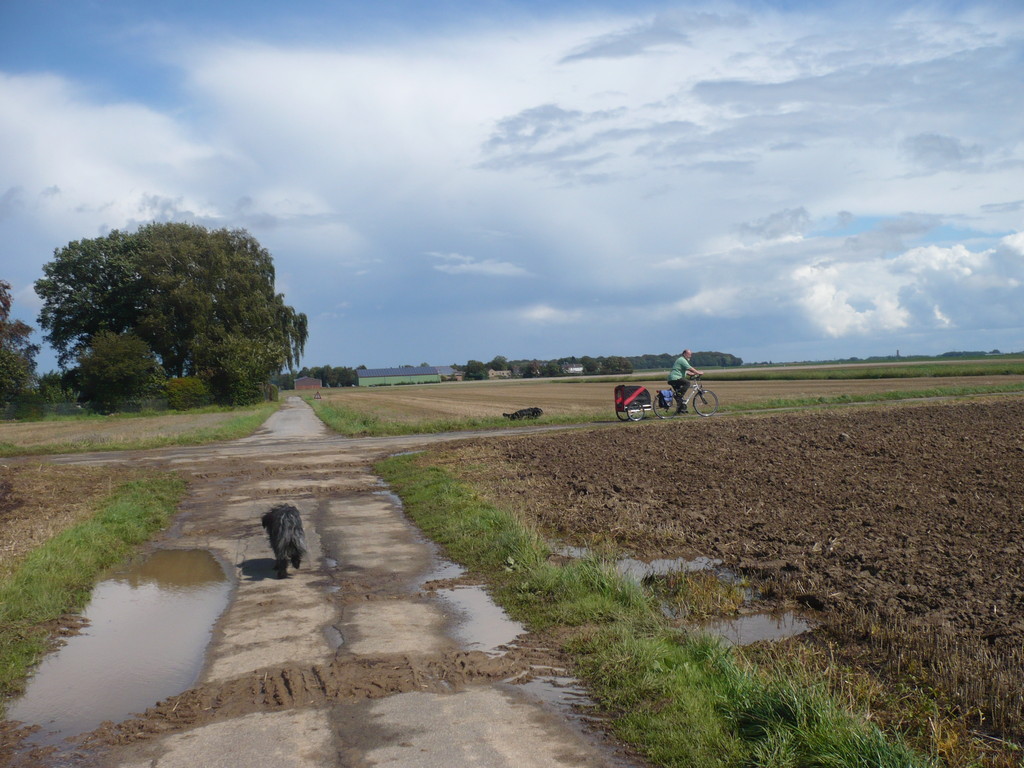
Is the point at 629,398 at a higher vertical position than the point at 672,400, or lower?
higher

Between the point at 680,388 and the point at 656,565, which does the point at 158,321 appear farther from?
the point at 656,565

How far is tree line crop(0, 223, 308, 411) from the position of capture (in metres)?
55.2

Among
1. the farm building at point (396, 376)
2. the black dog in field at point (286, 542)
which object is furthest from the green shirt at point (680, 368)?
the farm building at point (396, 376)

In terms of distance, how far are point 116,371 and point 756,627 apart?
180ft

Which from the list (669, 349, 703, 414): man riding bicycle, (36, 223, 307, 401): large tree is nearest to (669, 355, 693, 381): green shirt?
(669, 349, 703, 414): man riding bicycle

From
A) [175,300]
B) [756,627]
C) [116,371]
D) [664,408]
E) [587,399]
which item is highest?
[175,300]

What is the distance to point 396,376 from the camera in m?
182

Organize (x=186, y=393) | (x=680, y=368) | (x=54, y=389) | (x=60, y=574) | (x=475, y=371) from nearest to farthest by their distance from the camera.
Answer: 1. (x=60, y=574)
2. (x=680, y=368)
3. (x=186, y=393)
4. (x=54, y=389)
5. (x=475, y=371)

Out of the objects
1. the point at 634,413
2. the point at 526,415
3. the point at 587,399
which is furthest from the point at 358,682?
the point at 587,399

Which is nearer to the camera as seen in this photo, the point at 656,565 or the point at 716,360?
the point at 656,565

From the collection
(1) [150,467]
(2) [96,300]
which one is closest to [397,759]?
(1) [150,467]

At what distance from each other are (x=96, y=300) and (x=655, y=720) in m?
67.7

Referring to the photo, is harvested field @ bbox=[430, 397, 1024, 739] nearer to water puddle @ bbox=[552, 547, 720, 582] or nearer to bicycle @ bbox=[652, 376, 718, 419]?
water puddle @ bbox=[552, 547, 720, 582]

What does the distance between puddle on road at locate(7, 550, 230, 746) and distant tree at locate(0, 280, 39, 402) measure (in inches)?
1815
